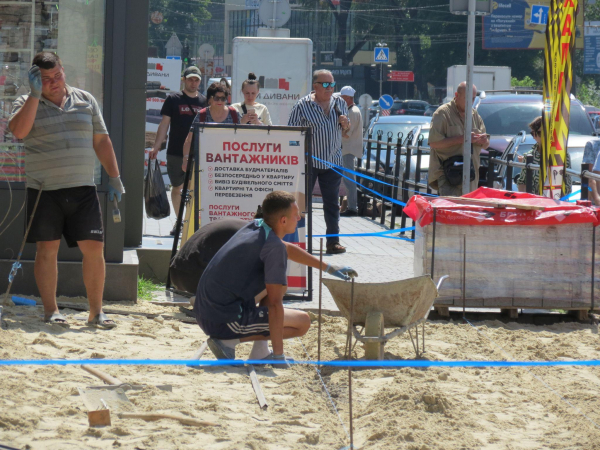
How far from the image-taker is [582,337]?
281 inches

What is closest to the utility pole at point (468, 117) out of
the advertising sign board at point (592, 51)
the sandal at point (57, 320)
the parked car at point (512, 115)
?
the sandal at point (57, 320)

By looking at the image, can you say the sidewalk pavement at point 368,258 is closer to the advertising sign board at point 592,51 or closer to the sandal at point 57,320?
the sandal at point 57,320

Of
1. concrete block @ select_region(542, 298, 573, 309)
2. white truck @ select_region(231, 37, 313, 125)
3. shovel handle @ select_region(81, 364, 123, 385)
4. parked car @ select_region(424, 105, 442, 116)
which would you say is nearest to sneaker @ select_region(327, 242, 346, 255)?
concrete block @ select_region(542, 298, 573, 309)

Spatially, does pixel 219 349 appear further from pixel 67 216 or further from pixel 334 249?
pixel 334 249

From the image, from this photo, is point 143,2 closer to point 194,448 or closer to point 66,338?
point 66,338

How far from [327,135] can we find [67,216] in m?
4.63

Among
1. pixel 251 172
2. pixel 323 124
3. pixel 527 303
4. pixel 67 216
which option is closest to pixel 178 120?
pixel 323 124

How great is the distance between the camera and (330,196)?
35.2 ft

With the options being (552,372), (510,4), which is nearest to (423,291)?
(552,372)

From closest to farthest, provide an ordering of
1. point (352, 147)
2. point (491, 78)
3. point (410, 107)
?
1. point (352, 147)
2. point (491, 78)
3. point (410, 107)

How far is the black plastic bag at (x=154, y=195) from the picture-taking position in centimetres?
995

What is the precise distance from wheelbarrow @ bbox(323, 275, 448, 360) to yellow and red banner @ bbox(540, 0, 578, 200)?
2771 mm

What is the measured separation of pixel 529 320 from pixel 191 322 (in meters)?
2.86

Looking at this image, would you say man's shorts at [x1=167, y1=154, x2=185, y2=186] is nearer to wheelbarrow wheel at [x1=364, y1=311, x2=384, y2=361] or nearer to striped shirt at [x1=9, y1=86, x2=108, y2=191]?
striped shirt at [x1=9, y1=86, x2=108, y2=191]
